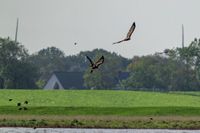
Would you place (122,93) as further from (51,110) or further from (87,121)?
(87,121)

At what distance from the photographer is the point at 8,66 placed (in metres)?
151

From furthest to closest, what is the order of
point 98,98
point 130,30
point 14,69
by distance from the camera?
point 14,69 → point 98,98 → point 130,30

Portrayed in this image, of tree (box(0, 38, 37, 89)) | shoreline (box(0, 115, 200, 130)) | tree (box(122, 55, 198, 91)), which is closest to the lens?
shoreline (box(0, 115, 200, 130))

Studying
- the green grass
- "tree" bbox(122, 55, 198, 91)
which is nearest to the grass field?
the green grass

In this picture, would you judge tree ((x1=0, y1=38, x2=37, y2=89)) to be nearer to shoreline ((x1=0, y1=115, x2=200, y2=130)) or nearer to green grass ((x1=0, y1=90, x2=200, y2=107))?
green grass ((x1=0, y1=90, x2=200, y2=107))

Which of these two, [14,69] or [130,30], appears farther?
[14,69]

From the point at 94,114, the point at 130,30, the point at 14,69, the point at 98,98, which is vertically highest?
the point at 14,69

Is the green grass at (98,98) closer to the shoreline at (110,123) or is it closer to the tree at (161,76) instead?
the shoreline at (110,123)

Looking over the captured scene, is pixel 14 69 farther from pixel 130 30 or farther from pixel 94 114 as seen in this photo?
pixel 130 30

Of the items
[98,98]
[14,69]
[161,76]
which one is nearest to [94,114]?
[98,98]

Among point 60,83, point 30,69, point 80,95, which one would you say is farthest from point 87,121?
point 60,83

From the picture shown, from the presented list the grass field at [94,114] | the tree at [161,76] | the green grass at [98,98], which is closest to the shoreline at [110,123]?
the grass field at [94,114]

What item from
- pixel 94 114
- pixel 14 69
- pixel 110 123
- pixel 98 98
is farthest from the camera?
pixel 14 69

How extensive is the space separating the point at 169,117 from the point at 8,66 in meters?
95.8
